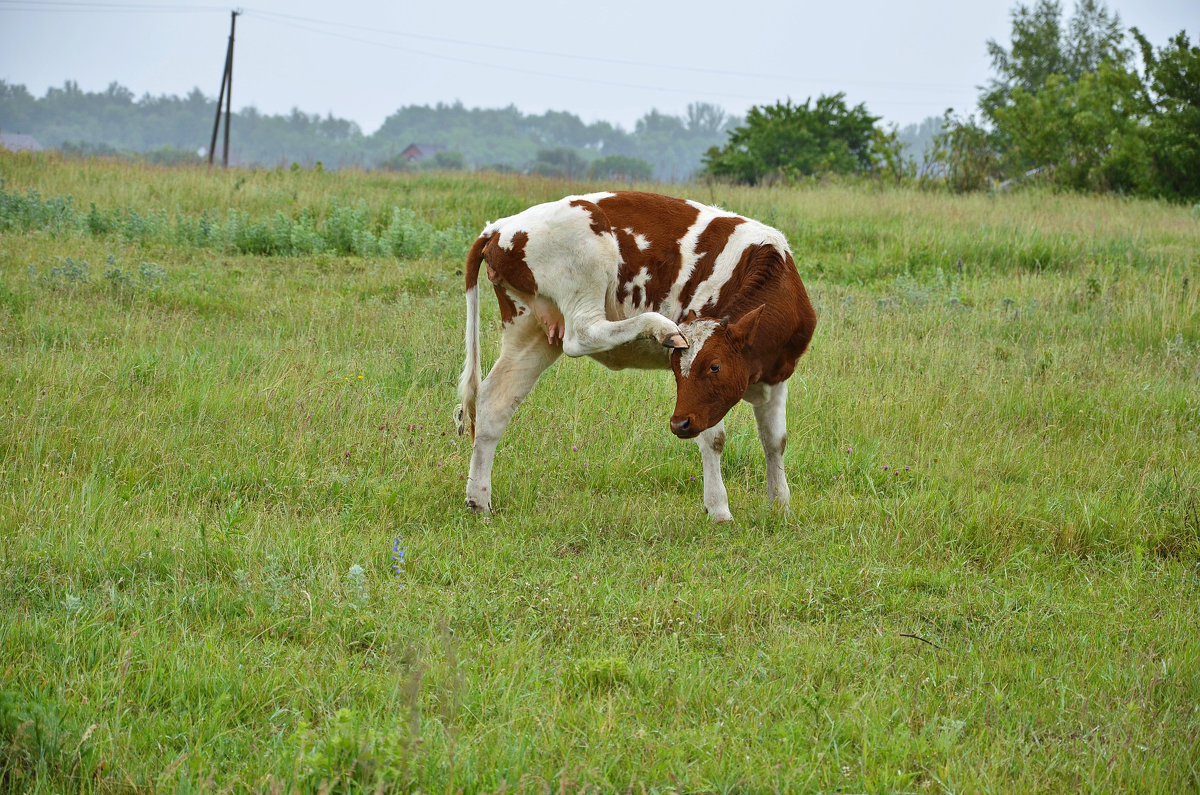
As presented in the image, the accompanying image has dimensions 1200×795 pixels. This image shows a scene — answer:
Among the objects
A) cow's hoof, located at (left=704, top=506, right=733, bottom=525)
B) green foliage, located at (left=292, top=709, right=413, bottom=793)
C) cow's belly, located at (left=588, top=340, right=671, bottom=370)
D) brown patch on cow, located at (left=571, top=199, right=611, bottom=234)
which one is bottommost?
green foliage, located at (left=292, top=709, right=413, bottom=793)

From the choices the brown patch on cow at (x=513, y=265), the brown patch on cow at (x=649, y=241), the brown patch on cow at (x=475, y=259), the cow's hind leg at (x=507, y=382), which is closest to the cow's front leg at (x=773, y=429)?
the brown patch on cow at (x=649, y=241)

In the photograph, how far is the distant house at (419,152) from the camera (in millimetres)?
93325

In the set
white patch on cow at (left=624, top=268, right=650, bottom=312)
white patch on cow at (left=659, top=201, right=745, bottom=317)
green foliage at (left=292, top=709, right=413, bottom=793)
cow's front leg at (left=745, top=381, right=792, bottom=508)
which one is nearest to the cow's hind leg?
white patch on cow at (left=624, top=268, right=650, bottom=312)

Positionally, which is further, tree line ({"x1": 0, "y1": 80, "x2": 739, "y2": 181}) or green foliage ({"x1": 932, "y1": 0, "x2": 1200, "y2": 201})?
tree line ({"x1": 0, "y1": 80, "x2": 739, "y2": 181})

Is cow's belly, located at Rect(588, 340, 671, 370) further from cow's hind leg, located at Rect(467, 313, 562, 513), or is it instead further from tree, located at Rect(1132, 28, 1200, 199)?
tree, located at Rect(1132, 28, 1200, 199)

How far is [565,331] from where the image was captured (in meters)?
5.70

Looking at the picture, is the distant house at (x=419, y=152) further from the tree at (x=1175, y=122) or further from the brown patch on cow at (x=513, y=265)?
the brown patch on cow at (x=513, y=265)

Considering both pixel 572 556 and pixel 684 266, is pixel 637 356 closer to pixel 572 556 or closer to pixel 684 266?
pixel 684 266

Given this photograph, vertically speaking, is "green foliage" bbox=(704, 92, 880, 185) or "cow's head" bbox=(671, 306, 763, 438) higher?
"green foliage" bbox=(704, 92, 880, 185)

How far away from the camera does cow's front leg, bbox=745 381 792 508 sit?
5.86m

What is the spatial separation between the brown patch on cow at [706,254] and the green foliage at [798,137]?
26.9 m

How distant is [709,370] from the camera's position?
5.20 meters

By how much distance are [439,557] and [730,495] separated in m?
2.20

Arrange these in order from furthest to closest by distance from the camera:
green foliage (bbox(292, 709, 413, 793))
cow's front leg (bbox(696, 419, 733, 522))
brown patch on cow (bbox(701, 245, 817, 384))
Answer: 1. cow's front leg (bbox(696, 419, 733, 522))
2. brown patch on cow (bbox(701, 245, 817, 384))
3. green foliage (bbox(292, 709, 413, 793))
